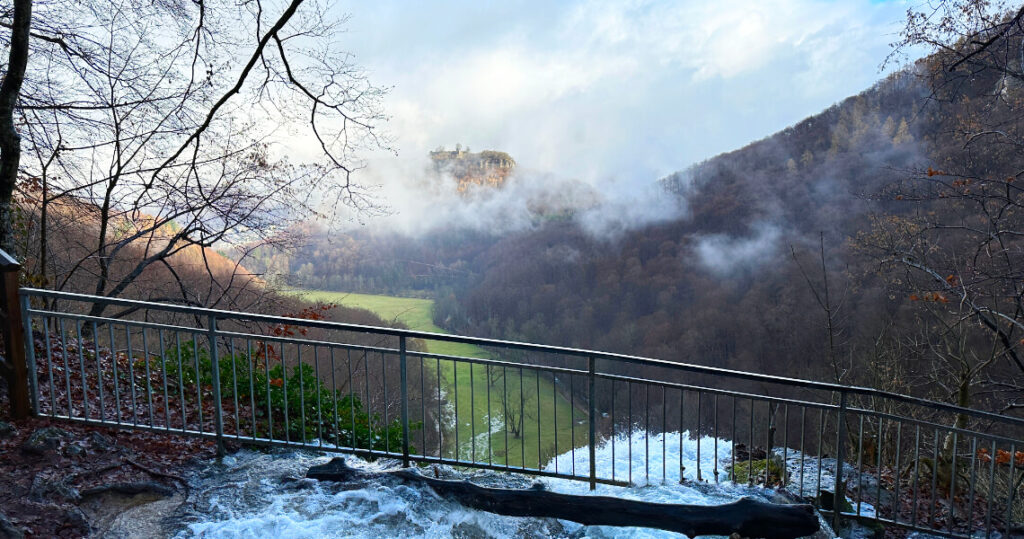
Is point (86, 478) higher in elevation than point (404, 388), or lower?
lower

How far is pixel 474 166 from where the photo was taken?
101 metres

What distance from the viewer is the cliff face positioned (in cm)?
7769

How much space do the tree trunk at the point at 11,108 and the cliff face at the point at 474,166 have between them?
206ft

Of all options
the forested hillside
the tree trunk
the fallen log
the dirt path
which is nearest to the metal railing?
the dirt path

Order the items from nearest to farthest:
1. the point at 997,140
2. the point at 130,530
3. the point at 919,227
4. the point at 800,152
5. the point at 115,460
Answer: the point at 130,530, the point at 115,460, the point at 997,140, the point at 919,227, the point at 800,152

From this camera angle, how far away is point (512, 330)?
69.8 metres

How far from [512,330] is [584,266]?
706 inches

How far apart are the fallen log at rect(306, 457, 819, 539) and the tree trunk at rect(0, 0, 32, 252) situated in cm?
546

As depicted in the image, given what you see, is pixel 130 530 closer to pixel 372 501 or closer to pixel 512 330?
pixel 372 501

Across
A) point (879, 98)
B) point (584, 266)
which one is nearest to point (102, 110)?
point (584, 266)

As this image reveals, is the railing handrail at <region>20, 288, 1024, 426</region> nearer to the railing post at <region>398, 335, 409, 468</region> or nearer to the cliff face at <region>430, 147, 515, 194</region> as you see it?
the railing post at <region>398, 335, 409, 468</region>

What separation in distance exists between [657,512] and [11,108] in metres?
7.03

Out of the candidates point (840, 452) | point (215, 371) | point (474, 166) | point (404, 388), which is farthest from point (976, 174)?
point (474, 166)

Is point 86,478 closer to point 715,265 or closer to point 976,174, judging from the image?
point 976,174
